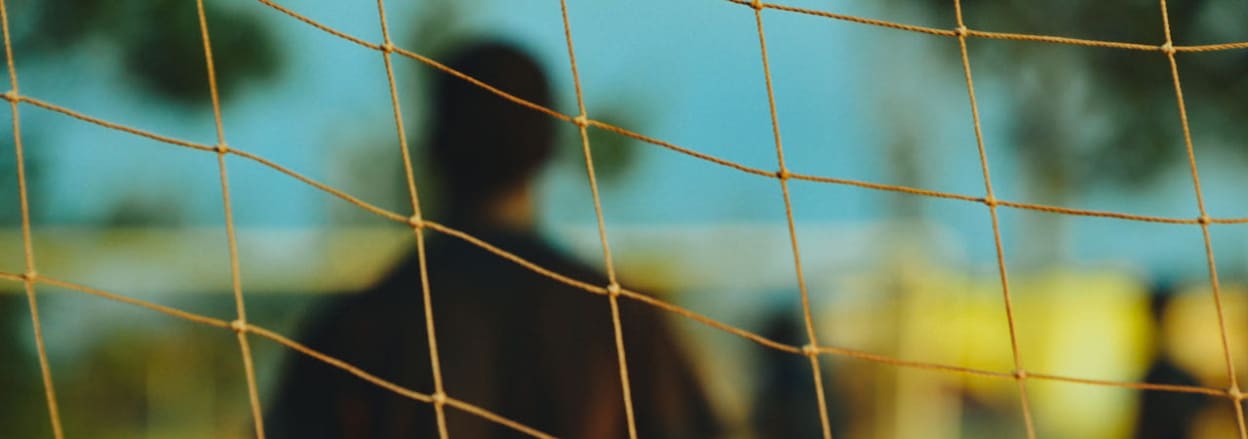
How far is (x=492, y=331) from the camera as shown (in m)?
0.90

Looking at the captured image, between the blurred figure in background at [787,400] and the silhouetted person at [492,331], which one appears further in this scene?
the blurred figure in background at [787,400]

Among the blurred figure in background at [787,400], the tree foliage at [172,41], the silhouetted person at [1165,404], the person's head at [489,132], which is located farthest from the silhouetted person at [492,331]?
the blurred figure in background at [787,400]

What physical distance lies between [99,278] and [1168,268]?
2.43 metres

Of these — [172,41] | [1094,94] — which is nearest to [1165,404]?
[1094,94]

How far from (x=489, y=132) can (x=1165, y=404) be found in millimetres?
2171

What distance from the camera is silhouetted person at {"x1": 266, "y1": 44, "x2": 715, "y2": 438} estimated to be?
82 cm

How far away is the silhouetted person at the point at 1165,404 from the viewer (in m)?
2.35

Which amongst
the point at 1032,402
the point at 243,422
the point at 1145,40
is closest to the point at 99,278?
the point at 243,422

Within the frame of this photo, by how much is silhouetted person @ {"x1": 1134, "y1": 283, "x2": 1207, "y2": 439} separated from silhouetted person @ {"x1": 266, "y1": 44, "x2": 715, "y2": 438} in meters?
1.74

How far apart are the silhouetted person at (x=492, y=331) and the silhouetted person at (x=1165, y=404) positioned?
174 cm

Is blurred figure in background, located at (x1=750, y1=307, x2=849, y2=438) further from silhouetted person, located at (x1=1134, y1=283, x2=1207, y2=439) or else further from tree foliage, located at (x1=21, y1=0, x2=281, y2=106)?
tree foliage, located at (x1=21, y1=0, x2=281, y2=106)

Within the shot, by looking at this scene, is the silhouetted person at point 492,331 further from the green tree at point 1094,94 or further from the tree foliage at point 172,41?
the green tree at point 1094,94

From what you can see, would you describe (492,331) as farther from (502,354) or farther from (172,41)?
(172,41)

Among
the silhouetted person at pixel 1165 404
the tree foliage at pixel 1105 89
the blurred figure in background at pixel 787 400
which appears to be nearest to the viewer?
the silhouetted person at pixel 1165 404
